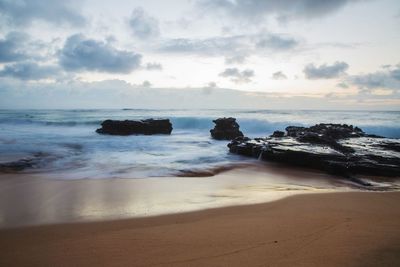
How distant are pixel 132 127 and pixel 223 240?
2354 cm

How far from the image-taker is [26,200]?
5.80 m

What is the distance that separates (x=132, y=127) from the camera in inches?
1033

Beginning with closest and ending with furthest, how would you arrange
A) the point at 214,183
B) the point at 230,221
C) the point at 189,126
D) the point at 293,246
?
the point at 293,246
the point at 230,221
the point at 214,183
the point at 189,126

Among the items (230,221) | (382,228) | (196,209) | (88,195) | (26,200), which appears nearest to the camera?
(382,228)

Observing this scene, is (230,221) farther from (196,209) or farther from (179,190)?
(179,190)

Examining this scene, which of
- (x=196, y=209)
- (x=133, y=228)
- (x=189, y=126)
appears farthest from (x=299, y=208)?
(x=189, y=126)

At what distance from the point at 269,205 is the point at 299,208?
495 millimetres

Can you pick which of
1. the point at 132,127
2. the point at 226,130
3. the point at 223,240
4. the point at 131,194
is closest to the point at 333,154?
the point at 131,194

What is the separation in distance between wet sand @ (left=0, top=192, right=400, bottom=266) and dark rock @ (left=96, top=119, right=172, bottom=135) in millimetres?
21950

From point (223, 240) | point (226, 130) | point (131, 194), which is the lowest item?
point (131, 194)

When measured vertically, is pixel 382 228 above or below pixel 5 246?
above

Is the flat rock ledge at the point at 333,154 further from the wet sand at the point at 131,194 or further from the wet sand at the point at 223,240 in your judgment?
the wet sand at the point at 223,240

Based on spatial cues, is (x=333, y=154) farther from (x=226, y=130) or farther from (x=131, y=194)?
(x=226, y=130)

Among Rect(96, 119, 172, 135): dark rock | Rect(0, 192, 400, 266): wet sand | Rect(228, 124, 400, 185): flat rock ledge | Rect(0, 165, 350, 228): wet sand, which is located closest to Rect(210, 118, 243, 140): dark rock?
Rect(96, 119, 172, 135): dark rock
